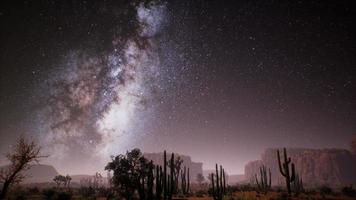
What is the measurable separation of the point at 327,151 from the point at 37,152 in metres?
141

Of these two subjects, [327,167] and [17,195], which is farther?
[327,167]

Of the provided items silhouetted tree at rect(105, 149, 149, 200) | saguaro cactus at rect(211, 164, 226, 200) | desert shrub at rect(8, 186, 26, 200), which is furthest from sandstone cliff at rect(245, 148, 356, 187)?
desert shrub at rect(8, 186, 26, 200)

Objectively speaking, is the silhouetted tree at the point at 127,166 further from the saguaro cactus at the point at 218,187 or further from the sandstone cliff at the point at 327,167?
the sandstone cliff at the point at 327,167

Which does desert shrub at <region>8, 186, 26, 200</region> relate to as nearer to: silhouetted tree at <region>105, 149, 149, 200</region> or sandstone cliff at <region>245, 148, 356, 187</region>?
silhouetted tree at <region>105, 149, 149, 200</region>

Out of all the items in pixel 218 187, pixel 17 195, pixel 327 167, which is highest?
pixel 218 187

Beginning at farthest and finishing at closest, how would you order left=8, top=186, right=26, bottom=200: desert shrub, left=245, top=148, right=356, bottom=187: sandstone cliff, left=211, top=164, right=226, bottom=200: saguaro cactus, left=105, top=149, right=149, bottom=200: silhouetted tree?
left=245, top=148, right=356, bottom=187: sandstone cliff
left=105, top=149, right=149, bottom=200: silhouetted tree
left=8, top=186, right=26, bottom=200: desert shrub
left=211, top=164, right=226, bottom=200: saguaro cactus

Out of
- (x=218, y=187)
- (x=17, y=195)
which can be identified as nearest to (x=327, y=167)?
(x=218, y=187)

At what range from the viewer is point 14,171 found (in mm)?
20844

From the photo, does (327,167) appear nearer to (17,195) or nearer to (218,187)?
(218,187)

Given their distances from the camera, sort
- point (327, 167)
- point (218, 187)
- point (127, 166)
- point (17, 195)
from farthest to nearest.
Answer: point (327, 167), point (127, 166), point (17, 195), point (218, 187)

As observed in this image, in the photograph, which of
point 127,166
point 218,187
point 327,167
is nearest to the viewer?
point 218,187

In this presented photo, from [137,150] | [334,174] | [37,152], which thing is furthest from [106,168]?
[334,174]

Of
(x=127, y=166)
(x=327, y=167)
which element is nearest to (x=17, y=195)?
(x=127, y=166)

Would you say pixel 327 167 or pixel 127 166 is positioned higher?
pixel 127 166
